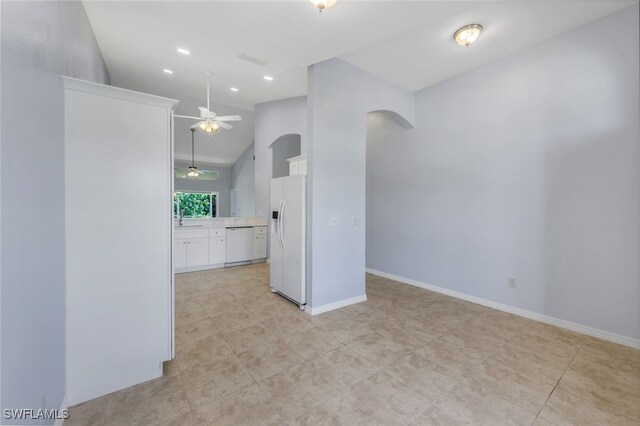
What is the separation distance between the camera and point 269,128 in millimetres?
5867

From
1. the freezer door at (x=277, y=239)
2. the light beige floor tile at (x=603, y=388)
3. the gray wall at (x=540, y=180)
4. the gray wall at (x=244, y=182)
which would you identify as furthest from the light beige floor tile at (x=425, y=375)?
the gray wall at (x=244, y=182)

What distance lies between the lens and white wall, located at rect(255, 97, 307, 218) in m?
5.30

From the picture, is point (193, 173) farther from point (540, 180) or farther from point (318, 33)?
point (540, 180)

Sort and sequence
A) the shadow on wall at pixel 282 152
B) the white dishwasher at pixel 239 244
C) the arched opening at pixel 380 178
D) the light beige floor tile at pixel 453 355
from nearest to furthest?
the light beige floor tile at pixel 453 355 → the arched opening at pixel 380 178 → the white dishwasher at pixel 239 244 → the shadow on wall at pixel 282 152

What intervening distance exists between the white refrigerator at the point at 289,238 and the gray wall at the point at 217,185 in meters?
7.86

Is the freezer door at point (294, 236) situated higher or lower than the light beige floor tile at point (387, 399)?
higher

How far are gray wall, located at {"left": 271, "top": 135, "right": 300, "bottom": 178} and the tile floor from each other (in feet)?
13.3

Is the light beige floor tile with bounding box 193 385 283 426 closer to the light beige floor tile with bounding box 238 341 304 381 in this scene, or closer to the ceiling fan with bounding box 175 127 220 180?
the light beige floor tile with bounding box 238 341 304 381

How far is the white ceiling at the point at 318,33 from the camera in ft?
7.56

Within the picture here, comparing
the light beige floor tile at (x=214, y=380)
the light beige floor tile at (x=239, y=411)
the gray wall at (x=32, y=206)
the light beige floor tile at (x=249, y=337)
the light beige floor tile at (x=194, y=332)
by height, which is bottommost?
the light beige floor tile at (x=239, y=411)

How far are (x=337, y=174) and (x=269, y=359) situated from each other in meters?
2.30

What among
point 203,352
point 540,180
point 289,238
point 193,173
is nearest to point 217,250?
point 289,238

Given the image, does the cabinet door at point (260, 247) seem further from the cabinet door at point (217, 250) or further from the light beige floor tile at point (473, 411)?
the light beige floor tile at point (473, 411)

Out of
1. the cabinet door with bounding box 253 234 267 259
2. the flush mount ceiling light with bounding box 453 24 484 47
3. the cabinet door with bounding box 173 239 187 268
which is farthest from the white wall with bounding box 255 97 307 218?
the flush mount ceiling light with bounding box 453 24 484 47
